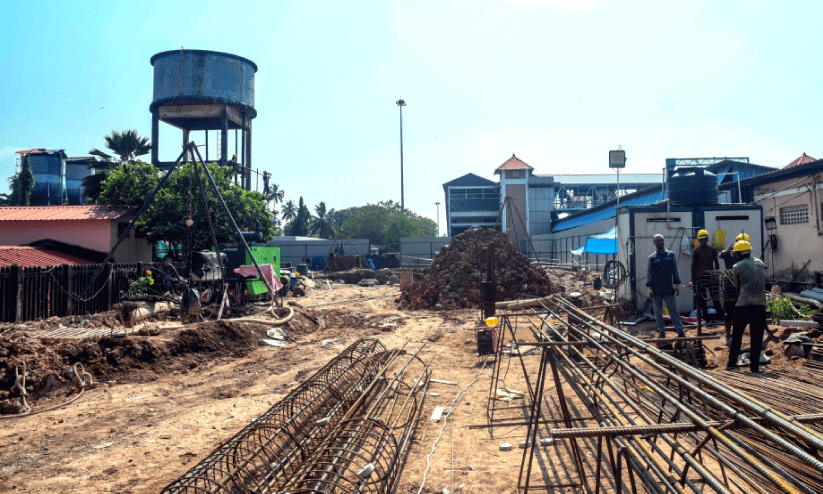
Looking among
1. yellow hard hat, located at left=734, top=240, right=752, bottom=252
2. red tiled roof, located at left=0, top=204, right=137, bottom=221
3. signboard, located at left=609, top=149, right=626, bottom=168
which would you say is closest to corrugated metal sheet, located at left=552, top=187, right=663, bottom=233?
signboard, located at left=609, top=149, right=626, bottom=168

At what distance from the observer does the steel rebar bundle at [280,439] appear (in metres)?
4.08

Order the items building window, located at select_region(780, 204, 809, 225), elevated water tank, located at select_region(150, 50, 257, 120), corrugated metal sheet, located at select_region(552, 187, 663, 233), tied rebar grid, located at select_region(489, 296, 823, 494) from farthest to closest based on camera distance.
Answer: corrugated metal sheet, located at select_region(552, 187, 663, 233) < elevated water tank, located at select_region(150, 50, 257, 120) < building window, located at select_region(780, 204, 809, 225) < tied rebar grid, located at select_region(489, 296, 823, 494)

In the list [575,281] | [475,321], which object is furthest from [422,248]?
[475,321]

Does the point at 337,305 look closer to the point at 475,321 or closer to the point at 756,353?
the point at 475,321

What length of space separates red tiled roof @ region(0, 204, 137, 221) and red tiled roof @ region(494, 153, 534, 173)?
34.4m

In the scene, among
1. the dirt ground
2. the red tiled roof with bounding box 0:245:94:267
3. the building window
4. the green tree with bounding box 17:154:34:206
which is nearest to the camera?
the dirt ground

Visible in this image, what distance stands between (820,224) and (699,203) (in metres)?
4.56

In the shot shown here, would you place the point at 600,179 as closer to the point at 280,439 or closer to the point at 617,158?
the point at 617,158

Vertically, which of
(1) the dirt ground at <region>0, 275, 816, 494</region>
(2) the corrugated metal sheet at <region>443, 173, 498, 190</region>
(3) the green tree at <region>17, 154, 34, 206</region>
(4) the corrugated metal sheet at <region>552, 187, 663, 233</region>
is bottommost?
(1) the dirt ground at <region>0, 275, 816, 494</region>

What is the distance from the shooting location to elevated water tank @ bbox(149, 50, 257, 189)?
25500mm

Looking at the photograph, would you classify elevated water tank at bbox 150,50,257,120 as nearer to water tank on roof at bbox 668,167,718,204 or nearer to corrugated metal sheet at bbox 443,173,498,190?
water tank on roof at bbox 668,167,718,204

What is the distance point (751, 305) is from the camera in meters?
7.39

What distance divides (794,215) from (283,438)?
55.4ft

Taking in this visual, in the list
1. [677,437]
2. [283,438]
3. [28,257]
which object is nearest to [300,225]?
[28,257]
